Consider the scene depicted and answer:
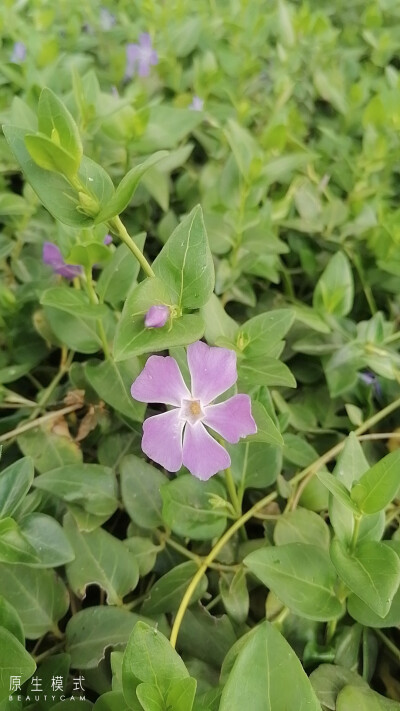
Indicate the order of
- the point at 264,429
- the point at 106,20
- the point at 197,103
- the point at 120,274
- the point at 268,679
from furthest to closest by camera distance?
the point at 106,20 < the point at 197,103 < the point at 120,274 < the point at 264,429 < the point at 268,679

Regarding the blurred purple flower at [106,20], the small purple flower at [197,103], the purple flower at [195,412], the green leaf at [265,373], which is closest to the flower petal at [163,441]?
the purple flower at [195,412]

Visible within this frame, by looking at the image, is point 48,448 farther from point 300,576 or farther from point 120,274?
point 300,576

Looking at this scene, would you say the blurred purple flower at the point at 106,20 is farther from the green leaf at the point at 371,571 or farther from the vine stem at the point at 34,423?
the green leaf at the point at 371,571

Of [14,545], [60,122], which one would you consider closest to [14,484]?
[14,545]

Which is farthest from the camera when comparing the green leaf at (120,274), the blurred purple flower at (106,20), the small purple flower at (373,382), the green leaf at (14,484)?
the blurred purple flower at (106,20)

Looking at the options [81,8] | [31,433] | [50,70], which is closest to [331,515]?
[31,433]

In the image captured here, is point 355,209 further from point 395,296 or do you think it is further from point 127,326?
point 127,326
